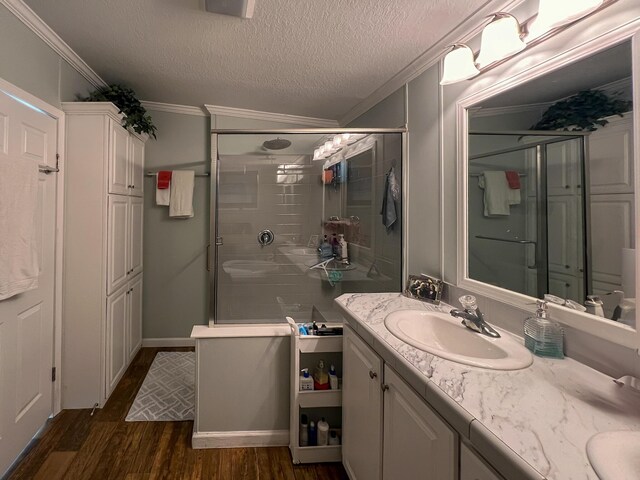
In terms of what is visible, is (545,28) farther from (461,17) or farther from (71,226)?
(71,226)

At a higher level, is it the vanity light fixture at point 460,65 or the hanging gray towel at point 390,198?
the vanity light fixture at point 460,65

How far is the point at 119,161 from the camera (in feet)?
7.72

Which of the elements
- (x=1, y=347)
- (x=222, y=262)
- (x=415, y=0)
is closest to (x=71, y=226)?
(x=1, y=347)

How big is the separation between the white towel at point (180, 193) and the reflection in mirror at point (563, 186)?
2595 mm

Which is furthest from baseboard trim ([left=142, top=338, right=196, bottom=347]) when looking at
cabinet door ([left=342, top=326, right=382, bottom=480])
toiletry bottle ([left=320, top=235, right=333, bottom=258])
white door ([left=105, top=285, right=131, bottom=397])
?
cabinet door ([left=342, top=326, right=382, bottom=480])

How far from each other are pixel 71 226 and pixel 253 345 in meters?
1.53

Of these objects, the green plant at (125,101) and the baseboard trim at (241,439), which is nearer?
the baseboard trim at (241,439)

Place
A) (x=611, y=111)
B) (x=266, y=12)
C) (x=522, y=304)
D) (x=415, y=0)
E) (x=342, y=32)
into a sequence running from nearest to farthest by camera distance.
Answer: (x=611, y=111) → (x=522, y=304) → (x=415, y=0) → (x=266, y=12) → (x=342, y=32)

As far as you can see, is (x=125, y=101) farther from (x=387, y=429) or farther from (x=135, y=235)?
(x=387, y=429)

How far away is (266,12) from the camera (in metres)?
1.58

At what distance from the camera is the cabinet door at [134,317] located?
8.84 ft

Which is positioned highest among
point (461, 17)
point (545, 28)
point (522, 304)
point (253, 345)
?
point (461, 17)

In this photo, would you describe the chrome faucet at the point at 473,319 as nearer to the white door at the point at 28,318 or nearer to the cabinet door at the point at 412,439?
the cabinet door at the point at 412,439

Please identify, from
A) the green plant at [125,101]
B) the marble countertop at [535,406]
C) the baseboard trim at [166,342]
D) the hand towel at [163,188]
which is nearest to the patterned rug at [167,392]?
the baseboard trim at [166,342]
